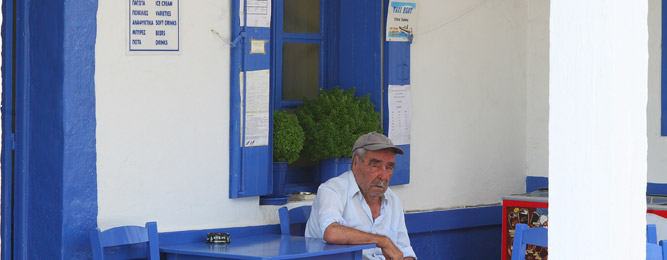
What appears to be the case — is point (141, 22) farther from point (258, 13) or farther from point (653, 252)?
point (653, 252)

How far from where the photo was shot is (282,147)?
6.23 m

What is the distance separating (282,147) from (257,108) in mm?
356

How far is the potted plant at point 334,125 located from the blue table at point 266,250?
3.03ft

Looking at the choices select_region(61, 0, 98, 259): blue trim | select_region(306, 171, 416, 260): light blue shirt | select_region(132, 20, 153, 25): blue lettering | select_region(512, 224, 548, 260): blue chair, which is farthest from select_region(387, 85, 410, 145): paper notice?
select_region(61, 0, 98, 259): blue trim

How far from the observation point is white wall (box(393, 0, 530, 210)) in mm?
7148

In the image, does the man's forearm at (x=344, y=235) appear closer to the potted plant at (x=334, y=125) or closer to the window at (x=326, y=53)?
the potted plant at (x=334, y=125)

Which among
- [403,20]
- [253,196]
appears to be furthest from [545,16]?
[253,196]

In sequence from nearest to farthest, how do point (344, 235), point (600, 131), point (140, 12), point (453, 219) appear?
point (600, 131) → point (140, 12) → point (344, 235) → point (453, 219)

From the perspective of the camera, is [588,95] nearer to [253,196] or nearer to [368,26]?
[253,196]

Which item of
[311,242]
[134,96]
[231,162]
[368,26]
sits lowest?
[311,242]

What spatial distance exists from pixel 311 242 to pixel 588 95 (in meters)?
3.16

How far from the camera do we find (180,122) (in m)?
5.70

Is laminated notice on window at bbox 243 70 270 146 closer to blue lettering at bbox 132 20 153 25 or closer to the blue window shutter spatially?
the blue window shutter

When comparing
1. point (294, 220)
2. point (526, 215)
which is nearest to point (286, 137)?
point (294, 220)
